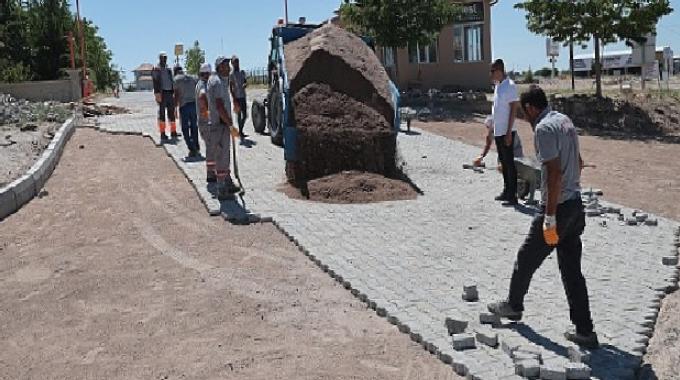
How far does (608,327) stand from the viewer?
515 cm

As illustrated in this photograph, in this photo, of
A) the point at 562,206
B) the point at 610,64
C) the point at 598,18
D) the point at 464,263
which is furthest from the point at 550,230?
the point at 610,64

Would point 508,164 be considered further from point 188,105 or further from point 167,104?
point 167,104

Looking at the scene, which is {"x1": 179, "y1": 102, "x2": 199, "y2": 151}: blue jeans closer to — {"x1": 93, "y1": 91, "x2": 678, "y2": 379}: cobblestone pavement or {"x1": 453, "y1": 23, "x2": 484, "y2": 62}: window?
{"x1": 93, "y1": 91, "x2": 678, "y2": 379}: cobblestone pavement

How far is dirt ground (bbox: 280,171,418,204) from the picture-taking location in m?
9.92

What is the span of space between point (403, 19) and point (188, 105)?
13738 mm

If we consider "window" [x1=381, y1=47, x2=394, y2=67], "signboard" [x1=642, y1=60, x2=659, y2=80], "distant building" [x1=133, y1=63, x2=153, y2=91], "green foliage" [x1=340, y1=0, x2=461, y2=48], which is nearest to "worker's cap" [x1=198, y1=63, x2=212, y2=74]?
"green foliage" [x1=340, y1=0, x2=461, y2=48]

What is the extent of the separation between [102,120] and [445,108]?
38.8 ft

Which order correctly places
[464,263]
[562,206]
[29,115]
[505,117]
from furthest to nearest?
[29,115], [505,117], [464,263], [562,206]

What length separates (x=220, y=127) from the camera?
32.3 feet

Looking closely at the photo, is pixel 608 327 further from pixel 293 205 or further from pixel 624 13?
pixel 624 13

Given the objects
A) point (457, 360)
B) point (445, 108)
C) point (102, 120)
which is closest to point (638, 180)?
point (457, 360)

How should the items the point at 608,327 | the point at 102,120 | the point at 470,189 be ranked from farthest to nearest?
the point at 102,120 < the point at 470,189 < the point at 608,327

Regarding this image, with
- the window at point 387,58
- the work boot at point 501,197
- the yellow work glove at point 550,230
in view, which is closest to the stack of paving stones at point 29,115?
the work boot at point 501,197

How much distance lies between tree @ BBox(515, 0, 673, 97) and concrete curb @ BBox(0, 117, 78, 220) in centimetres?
1592
